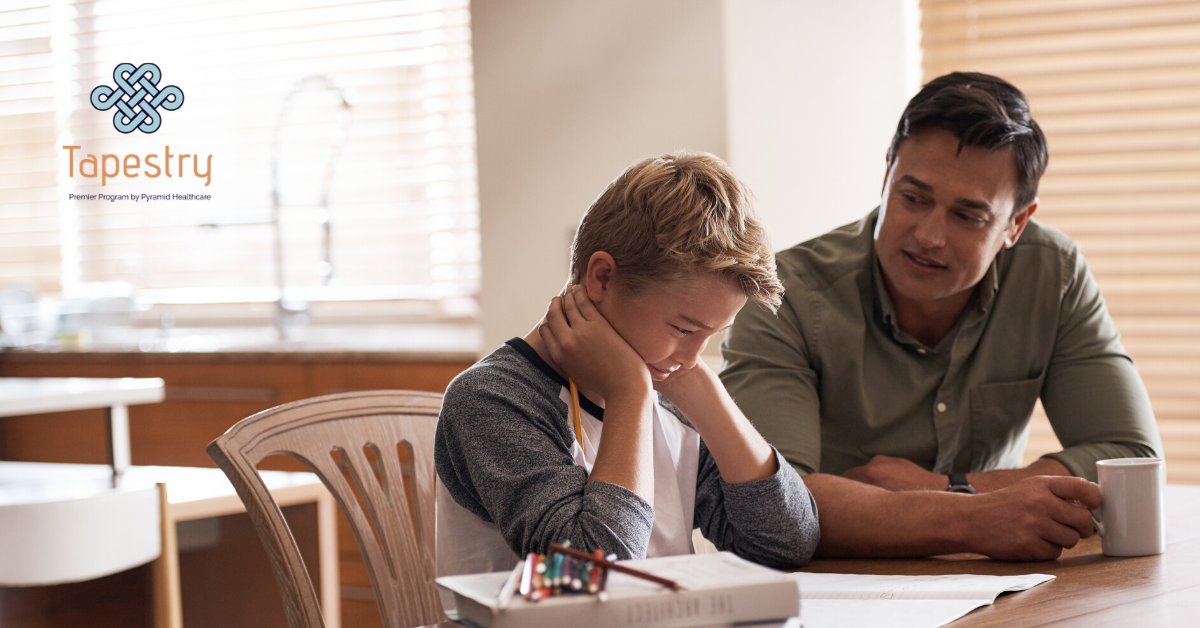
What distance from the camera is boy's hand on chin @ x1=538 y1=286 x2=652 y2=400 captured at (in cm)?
107

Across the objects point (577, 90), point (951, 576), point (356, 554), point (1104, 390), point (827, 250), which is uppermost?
point (577, 90)

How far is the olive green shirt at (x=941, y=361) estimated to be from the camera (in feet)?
4.99

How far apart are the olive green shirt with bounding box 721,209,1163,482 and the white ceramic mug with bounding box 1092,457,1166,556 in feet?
1.17

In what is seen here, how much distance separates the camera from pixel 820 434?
1.53 meters

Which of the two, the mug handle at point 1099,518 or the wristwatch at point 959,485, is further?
the wristwatch at point 959,485

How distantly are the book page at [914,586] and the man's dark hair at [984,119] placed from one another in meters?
0.66

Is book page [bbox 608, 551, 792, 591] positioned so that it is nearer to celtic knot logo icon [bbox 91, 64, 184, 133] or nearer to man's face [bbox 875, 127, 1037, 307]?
man's face [bbox 875, 127, 1037, 307]

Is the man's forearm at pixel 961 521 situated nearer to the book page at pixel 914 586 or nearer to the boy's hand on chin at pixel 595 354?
the book page at pixel 914 586

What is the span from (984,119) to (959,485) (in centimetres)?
51

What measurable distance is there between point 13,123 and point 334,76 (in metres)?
1.40

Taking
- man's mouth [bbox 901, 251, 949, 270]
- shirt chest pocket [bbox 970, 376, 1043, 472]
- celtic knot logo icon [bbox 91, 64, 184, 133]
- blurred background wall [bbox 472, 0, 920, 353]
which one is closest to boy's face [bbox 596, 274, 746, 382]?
man's mouth [bbox 901, 251, 949, 270]

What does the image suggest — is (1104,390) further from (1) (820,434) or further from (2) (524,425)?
(2) (524,425)

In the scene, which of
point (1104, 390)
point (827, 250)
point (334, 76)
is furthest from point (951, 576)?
point (334, 76)

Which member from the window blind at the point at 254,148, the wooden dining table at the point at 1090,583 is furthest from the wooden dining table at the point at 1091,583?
the window blind at the point at 254,148
